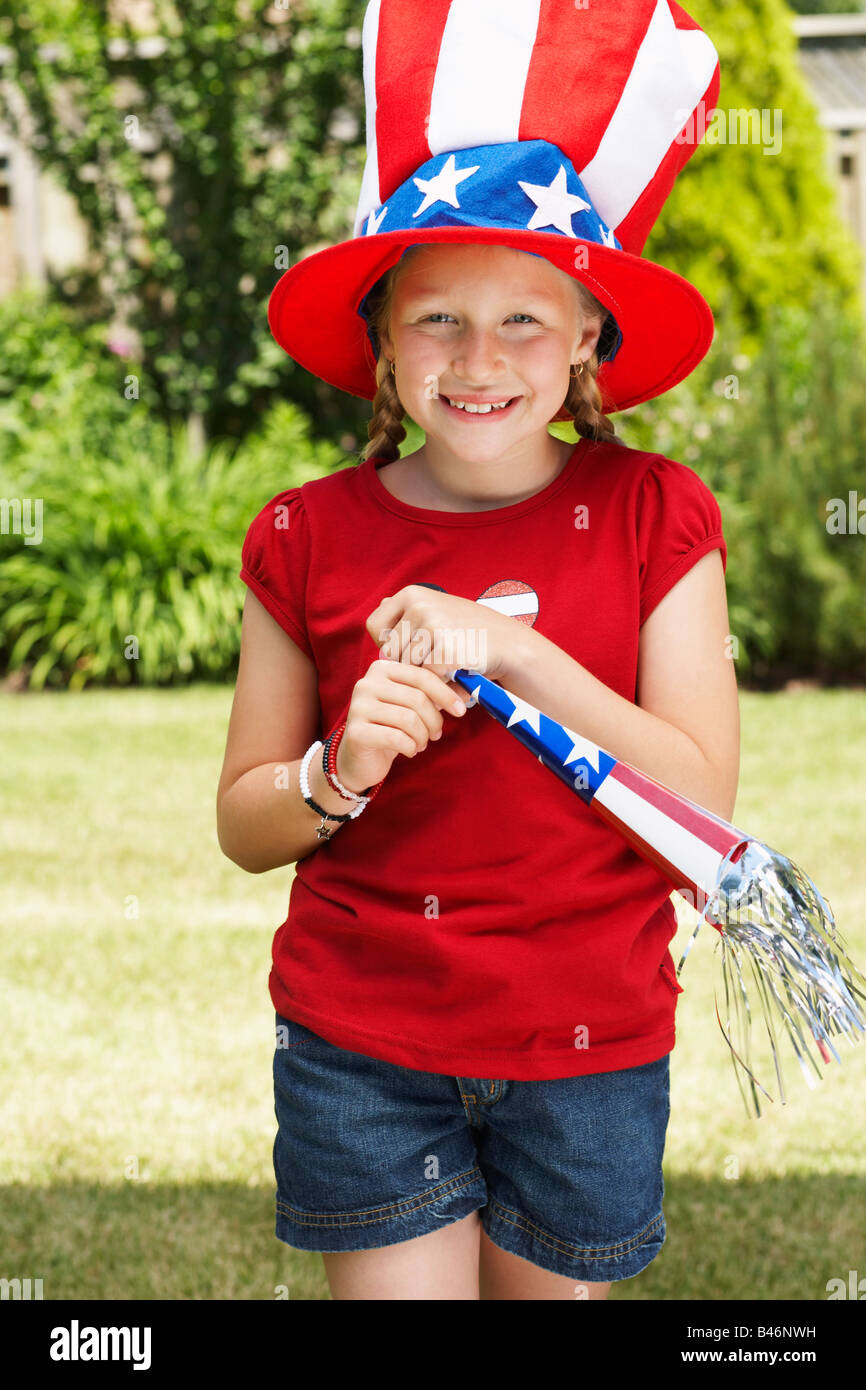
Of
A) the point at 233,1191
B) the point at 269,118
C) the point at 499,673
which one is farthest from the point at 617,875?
the point at 269,118

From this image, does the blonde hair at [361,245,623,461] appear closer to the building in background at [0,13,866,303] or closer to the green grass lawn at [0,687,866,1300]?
the green grass lawn at [0,687,866,1300]

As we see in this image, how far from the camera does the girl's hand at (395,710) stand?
1.51 meters

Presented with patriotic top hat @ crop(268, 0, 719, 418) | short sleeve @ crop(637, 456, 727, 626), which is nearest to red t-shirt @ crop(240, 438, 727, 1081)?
short sleeve @ crop(637, 456, 727, 626)

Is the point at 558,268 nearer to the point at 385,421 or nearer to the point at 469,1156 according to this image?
the point at 385,421

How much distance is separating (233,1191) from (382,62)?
2.21 meters

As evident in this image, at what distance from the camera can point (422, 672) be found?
151cm

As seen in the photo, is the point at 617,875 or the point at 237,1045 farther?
the point at 237,1045

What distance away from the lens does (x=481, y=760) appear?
1.63 m

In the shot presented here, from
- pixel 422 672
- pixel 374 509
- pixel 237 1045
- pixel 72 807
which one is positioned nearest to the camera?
pixel 422 672

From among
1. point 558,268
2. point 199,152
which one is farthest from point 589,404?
point 199,152

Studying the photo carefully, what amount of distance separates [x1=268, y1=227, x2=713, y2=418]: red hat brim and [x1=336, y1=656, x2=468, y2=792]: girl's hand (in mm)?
465

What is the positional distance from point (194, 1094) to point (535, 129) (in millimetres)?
2492

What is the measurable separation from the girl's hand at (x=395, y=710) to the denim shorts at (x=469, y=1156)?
0.39 meters
